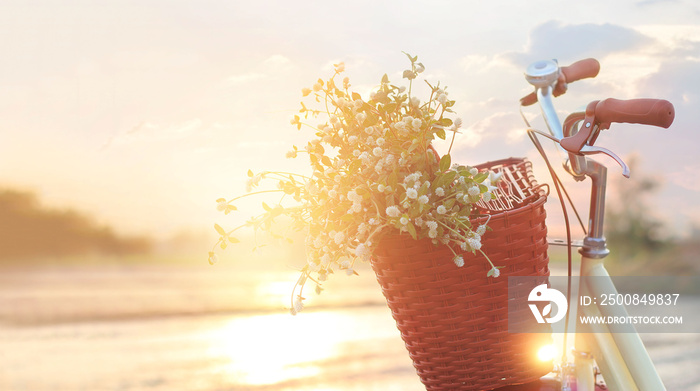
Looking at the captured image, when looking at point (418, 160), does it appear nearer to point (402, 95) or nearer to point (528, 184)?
point (402, 95)

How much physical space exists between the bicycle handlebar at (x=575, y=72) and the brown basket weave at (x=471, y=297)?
0.19 metres

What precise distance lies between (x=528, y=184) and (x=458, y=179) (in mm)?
250

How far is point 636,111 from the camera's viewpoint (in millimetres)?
883

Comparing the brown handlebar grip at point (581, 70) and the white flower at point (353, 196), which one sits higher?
the brown handlebar grip at point (581, 70)

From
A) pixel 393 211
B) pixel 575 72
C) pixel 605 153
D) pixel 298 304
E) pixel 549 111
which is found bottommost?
pixel 298 304

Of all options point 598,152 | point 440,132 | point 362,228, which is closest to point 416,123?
point 440,132

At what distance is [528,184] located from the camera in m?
1.03

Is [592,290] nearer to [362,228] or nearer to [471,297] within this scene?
[471,297]

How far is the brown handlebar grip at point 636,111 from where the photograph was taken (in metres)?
0.87

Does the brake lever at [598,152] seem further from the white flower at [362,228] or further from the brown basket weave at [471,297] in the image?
the white flower at [362,228]

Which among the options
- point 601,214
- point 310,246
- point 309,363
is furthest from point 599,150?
point 309,363

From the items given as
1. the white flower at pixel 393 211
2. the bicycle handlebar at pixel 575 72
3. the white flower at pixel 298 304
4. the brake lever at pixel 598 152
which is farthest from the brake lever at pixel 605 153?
the white flower at pixel 298 304

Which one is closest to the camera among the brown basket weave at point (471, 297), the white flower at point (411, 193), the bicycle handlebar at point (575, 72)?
the white flower at point (411, 193)

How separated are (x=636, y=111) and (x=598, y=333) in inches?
15.0
